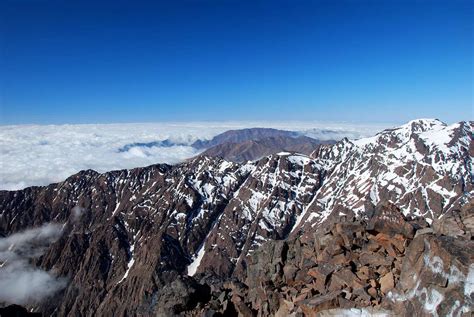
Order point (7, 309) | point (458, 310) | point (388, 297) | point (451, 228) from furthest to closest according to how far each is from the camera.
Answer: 1. point (7, 309)
2. point (451, 228)
3. point (388, 297)
4. point (458, 310)

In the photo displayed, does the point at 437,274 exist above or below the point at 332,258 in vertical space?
above

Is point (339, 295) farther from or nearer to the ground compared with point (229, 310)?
farther from the ground

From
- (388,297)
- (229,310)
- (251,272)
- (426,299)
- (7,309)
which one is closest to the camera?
(426,299)

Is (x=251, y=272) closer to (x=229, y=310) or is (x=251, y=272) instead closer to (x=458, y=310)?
(x=229, y=310)

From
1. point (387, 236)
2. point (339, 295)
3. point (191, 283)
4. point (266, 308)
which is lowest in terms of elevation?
point (191, 283)

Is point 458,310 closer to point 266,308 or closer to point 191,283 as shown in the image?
point 266,308

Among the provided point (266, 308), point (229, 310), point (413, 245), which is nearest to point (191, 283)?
point (229, 310)

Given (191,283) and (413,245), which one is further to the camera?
(191,283)

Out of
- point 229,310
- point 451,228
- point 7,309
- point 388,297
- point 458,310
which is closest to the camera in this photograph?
point 458,310

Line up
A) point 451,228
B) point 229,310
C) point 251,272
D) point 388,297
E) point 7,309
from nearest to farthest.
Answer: point 388,297 → point 451,228 → point 229,310 → point 7,309 → point 251,272

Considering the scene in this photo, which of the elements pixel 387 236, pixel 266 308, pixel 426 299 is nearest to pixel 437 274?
pixel 426 299
